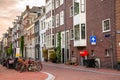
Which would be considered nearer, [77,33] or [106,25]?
[106,25]

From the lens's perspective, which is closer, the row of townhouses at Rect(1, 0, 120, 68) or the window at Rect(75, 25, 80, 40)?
the row of townhouses at Rect(1, 0, 120, 68)

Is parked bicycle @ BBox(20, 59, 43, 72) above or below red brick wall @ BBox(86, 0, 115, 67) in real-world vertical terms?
below

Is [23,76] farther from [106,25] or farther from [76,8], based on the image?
[76,8]

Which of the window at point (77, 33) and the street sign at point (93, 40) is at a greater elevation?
the window at point (77, 33)

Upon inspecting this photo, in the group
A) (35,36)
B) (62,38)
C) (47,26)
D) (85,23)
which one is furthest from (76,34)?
(35,36)

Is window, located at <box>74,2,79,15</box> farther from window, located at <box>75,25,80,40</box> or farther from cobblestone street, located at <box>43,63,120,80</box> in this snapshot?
cobblestone street, located at <box>43,63,120,80</box>

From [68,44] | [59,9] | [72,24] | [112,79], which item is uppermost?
[59,9]

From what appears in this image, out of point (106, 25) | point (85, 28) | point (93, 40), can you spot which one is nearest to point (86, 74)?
point (106, 25)

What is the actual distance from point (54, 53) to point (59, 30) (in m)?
3.89

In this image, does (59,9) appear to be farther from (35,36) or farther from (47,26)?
(35,36)

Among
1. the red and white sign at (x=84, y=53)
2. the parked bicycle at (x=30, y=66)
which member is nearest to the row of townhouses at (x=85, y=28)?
the red and white sign at (x=84, y=53)

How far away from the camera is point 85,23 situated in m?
35.5

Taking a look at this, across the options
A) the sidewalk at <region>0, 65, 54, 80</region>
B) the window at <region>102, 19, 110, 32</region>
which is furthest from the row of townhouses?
the sidewalk at <region>0, 65, 54, 80</region>

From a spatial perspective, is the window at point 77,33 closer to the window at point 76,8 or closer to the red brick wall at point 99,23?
the window at point 76,8
